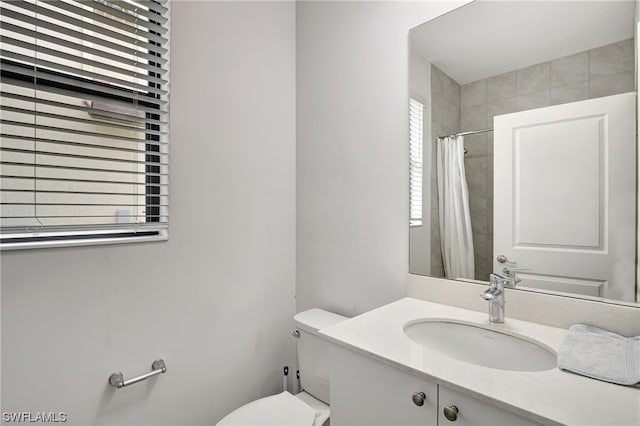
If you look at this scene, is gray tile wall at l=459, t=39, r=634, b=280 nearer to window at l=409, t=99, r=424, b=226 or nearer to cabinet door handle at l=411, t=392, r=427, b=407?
window at l=409, t=99, r=424, b=226

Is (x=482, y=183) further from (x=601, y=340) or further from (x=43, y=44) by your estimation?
(x=43, y=44)

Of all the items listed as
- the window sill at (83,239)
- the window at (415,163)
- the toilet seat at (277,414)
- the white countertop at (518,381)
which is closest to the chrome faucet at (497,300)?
the white countertop at (518,381)

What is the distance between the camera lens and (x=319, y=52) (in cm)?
161

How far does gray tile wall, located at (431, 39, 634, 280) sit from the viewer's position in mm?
854

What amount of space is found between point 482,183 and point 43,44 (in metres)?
1.58

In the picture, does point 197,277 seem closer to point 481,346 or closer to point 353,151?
point 353,151

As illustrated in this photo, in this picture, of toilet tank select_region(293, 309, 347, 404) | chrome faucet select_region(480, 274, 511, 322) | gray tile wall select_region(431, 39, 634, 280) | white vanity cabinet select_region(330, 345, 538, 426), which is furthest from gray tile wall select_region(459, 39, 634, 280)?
toilet tank select_region(293, 309, 347, 404)

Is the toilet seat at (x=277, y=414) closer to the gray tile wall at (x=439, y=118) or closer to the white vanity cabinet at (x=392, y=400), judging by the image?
the white vanity cabinet at (x=392, y=400)

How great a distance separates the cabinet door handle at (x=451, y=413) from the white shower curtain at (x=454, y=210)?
55 centimetres

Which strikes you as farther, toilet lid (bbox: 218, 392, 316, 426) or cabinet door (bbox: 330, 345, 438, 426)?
toilet lid (bbox: 218, 392, 316, 426)

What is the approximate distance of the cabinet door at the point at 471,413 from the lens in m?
0.58

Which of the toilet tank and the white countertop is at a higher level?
the white countertop

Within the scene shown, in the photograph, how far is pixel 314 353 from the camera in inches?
55.6

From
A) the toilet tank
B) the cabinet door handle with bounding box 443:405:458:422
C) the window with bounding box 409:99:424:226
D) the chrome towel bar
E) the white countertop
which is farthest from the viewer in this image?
the toilet tank
